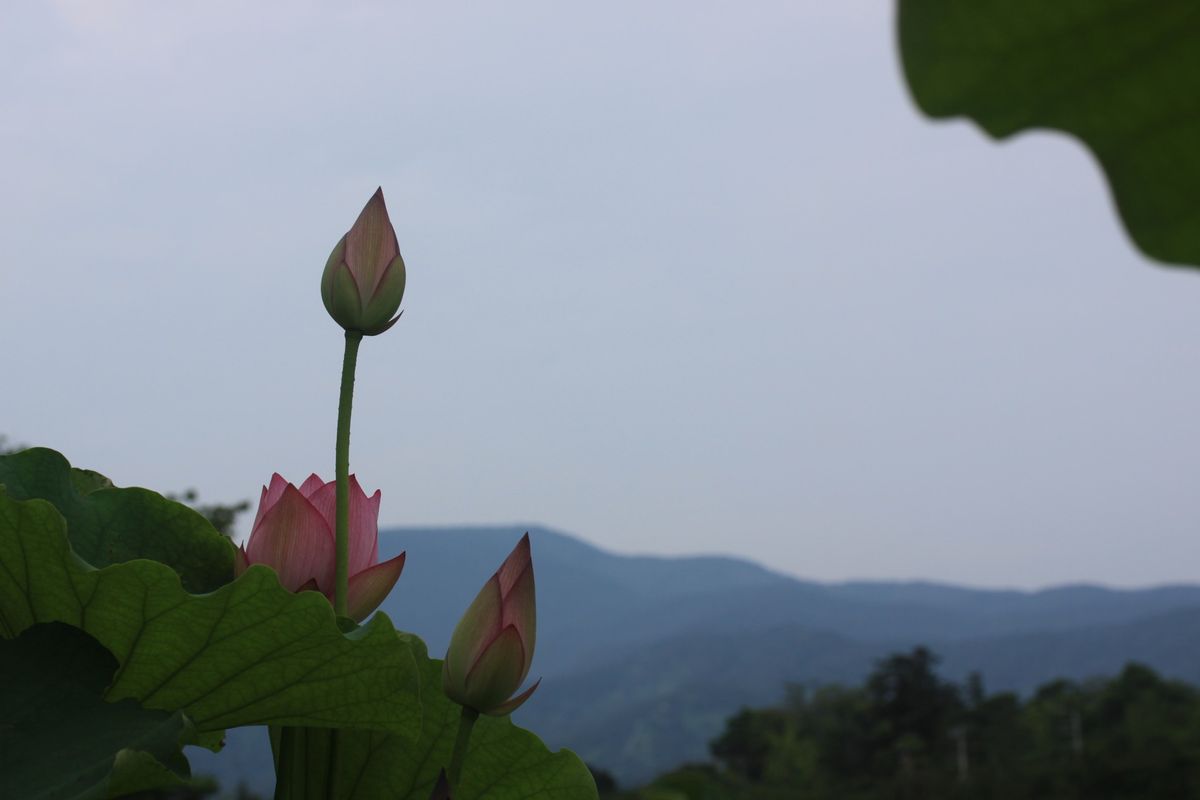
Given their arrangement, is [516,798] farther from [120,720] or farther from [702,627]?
[702,627]

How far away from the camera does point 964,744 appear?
86.4 feet

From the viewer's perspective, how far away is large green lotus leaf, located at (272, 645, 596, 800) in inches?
27.6

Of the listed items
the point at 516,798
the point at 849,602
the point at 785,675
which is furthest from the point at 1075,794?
the point at 849,602

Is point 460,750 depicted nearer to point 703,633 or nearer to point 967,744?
point 967,744

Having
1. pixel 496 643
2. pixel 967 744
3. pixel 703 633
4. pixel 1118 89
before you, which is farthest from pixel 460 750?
pixel 703 633

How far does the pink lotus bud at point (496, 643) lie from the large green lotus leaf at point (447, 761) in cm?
12

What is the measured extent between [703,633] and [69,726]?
360 feet

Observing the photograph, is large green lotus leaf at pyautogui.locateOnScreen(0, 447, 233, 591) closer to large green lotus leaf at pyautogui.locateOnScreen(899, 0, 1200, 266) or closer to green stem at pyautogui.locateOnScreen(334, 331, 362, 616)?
green stem at pyautogui.locateOnScreen(334, 331, 362, 616)

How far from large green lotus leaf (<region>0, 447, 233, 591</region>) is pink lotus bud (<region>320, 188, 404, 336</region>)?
166mm

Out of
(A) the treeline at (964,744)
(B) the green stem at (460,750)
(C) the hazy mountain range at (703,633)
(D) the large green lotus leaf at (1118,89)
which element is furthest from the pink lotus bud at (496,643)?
(C) the hazy mountain range at (703,633)

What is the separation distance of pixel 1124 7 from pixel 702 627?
420 ft

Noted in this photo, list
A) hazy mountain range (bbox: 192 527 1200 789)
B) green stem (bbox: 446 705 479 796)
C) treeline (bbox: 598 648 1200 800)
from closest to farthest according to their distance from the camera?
green stem (bbox: 446 705 479 796) < treeline (bbox: 598 648 1200 800) < hazy mountain range (bbox: 192 527 1200 789)

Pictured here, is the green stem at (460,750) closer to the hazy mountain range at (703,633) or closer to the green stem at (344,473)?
the green stem at (344,473)

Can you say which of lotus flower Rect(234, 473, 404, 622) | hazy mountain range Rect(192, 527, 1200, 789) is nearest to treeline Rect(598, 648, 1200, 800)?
lotus flower Rect(234, 473, 404, 622)
